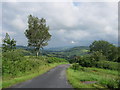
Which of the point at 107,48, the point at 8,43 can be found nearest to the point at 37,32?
the point at 8,43

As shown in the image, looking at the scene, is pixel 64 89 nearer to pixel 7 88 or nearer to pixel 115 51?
pixel 7 88

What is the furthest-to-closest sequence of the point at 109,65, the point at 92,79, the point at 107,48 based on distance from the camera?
1. the point at 107,48
2. the point at 109,65
3. the point at 92,79

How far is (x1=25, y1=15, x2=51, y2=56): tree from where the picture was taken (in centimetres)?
4797

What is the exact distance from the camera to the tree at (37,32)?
48.0 meters

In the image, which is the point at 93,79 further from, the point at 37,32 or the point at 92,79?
the point at 37,32

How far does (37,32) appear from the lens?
4809 cm

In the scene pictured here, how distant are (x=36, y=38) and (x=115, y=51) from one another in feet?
199

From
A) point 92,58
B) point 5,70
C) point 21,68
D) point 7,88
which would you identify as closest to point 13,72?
point 5,70

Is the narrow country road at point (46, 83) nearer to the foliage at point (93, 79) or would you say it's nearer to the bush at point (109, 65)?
the foliage at point (93, 79)

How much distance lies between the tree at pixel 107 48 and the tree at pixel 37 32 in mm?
46662

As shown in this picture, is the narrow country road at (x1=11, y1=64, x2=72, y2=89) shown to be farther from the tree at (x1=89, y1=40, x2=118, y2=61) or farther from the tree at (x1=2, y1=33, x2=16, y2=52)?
the tree at (x1=89, y1=40, x2=118, y2=61)

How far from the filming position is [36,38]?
158 feet

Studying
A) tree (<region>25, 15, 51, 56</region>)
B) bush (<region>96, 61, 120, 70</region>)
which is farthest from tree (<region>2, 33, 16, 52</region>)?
bush (<region>96, 61, 120, 70</region>)

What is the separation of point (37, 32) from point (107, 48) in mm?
65242
